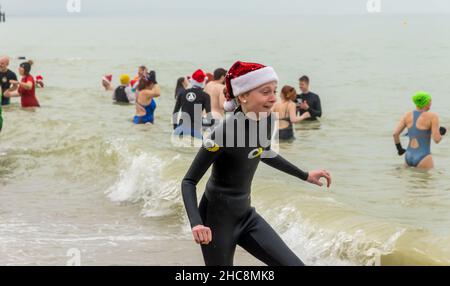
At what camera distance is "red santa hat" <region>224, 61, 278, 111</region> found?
4910 millimetres

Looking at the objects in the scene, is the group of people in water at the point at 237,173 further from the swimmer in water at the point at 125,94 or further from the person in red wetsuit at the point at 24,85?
the swimmer in water at the point at 125,94

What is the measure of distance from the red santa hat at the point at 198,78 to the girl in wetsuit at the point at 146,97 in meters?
2.44

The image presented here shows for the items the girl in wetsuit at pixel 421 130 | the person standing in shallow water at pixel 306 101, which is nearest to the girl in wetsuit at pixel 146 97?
the person standing in shallow water at pixel 306 101

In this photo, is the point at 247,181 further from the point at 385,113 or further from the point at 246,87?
the point at 385,113

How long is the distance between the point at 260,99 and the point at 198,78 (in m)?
10.4

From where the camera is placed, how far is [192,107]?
15.4 m

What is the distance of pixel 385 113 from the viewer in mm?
27156

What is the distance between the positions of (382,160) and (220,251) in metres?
10.8

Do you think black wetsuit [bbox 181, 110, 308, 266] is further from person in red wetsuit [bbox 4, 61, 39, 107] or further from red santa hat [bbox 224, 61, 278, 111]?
person in red wetsuit [bbox 4, 61, 39, 107]

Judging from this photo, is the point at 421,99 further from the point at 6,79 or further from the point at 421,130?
the point at 6,79

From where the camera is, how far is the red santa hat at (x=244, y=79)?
491cm

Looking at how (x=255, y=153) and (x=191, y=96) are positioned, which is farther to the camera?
(x=191, y=96)
